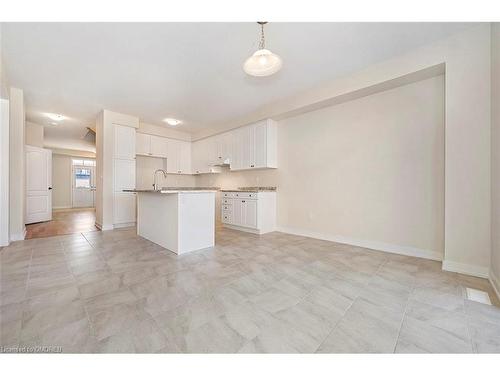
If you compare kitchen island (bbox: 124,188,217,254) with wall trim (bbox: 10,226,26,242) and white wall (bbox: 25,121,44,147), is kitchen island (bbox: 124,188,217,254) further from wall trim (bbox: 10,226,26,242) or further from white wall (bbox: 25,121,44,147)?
white wall (bbox: 25,121,44,147)

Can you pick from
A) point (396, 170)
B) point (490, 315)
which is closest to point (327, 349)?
point (490, 315)

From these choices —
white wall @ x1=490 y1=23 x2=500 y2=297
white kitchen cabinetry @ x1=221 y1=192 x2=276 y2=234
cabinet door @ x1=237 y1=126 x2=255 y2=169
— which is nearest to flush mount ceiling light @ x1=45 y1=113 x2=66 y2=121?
cabinet door @ x1=237 y1=126 x2=255 y2=169

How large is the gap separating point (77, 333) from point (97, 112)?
5.05 meters

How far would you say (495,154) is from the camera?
198 cm

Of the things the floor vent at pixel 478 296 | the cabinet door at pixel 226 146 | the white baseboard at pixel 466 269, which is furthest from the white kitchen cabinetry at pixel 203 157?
the floor vent at pixel 478 296

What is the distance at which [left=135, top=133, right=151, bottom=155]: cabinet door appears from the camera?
5504 mm

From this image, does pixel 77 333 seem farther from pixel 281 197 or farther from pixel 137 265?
pixel 281 197

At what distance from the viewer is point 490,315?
1500 mm

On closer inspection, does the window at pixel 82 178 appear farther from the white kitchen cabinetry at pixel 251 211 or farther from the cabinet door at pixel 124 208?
the white kitchen cabinetry at pixel 251 211

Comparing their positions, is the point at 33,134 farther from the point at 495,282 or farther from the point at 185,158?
the point at 495,282

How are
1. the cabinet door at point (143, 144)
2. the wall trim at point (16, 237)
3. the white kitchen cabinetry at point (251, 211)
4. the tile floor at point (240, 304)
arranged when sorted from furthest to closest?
the cabinet door at point (143, 144), the white kitchen cabinetry at point (251, 211), the wall trim at point (16, 237), the tile floor at point (240, 304)

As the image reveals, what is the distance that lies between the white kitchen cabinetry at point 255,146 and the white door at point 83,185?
8.97 meters

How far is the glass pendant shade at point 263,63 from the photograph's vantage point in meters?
1.93

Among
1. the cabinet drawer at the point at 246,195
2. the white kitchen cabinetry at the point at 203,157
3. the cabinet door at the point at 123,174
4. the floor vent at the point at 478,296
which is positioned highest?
the white kitchen cabinetry at the point at 203,157
